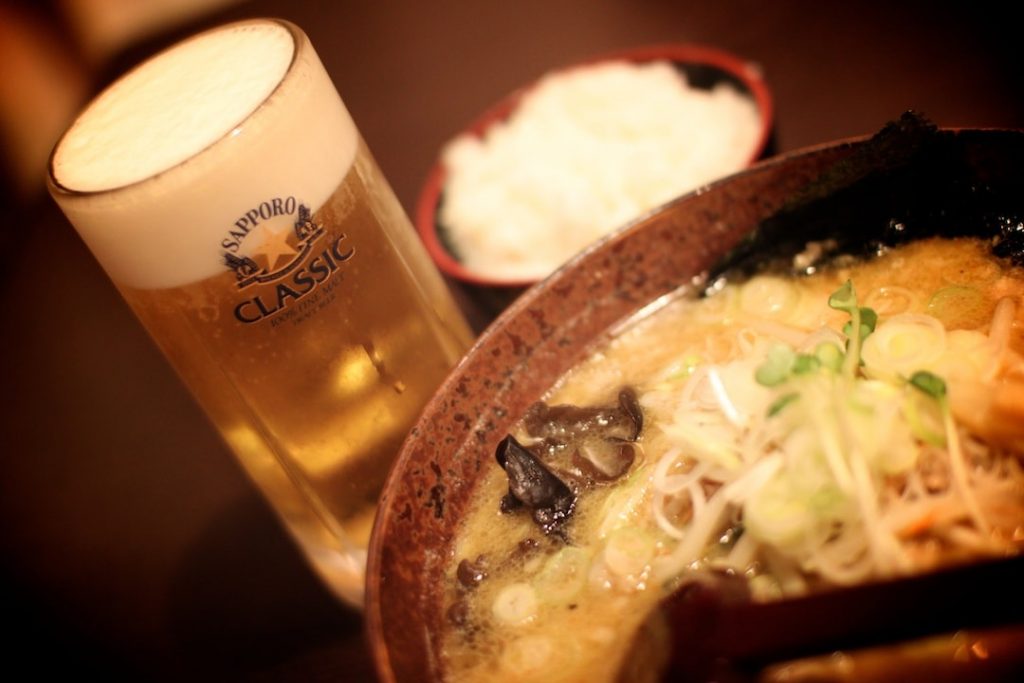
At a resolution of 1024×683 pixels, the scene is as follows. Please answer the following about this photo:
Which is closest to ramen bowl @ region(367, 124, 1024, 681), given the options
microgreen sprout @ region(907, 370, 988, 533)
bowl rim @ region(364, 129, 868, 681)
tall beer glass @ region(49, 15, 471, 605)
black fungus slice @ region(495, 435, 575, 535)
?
bowl rim @ region(364, 129, 868, 681)

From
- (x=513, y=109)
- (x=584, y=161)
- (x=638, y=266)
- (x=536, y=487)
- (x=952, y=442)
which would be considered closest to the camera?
(x=952, y=442)

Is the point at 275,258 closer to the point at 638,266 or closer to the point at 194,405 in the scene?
the point at 638,266

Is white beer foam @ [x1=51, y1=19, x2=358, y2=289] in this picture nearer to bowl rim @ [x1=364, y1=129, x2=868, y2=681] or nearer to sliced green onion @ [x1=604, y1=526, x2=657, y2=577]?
bowl rim @ [x1=364, y1=129, x2=868, y2=681]

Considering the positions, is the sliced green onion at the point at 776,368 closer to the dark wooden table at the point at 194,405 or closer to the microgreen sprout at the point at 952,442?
the microgreen sprout at the point at 952,442

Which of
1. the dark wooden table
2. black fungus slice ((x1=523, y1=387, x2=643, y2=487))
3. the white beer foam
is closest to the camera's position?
the white beer foam

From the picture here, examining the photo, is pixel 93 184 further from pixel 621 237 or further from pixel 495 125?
pixel 495 125

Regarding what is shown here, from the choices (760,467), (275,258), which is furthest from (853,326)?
(275,258)

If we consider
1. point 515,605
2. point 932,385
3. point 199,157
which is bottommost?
point 515,605
